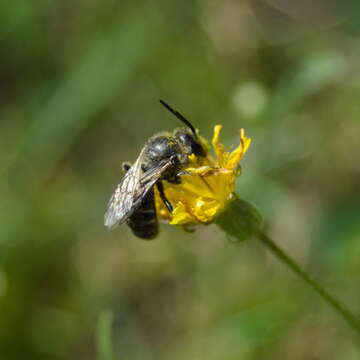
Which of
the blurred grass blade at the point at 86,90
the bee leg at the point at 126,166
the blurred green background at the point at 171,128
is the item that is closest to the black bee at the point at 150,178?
the bee leg at the point at 126,166

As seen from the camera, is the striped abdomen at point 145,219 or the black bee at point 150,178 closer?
the black bee at point 150,178

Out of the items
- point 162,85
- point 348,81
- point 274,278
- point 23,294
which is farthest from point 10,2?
point 274,278

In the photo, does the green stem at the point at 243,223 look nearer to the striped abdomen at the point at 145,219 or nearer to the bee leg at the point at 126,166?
the striped abdomen at the point at 145,219

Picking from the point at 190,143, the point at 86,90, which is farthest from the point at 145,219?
the point at 86,90

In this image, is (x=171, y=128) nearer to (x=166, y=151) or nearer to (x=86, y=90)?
(x=86, y=90)

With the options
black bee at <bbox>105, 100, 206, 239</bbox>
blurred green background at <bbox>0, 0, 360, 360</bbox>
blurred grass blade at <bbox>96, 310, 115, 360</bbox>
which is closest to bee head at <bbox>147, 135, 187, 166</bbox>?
black bee at <bbox>105, 100, 206, 239</bbox>

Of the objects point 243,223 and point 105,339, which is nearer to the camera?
point 243,223
